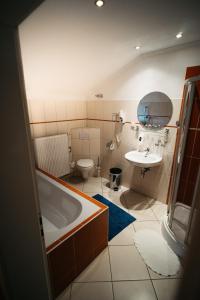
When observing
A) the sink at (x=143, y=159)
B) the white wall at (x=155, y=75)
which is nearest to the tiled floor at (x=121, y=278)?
the sink at (x=143, y=159)

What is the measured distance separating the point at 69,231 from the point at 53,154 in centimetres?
172

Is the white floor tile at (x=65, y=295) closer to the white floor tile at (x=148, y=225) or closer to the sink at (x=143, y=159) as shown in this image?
the white floor tile at (x=148, y=225)

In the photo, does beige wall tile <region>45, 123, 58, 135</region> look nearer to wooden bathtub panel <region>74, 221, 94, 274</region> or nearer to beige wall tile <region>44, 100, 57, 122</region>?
beige wall tile <region>44, 100, 57, 122</region>

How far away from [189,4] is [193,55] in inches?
30.4

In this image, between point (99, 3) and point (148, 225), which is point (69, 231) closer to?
point (148, 225)

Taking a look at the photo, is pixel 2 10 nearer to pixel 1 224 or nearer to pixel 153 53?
pixel 1 224

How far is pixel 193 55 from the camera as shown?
1.80 m

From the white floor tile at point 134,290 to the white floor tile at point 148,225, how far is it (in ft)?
2.09

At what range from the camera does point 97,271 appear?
4.78ft

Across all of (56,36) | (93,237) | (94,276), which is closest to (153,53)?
(56,36)

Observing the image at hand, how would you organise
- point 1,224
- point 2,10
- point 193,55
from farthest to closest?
1. point 193,55
2. point 1,224
3. point 2,10

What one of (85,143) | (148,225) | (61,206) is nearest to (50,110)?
(85,143)

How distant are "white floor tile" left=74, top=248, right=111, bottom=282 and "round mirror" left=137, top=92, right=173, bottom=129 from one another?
1874mm

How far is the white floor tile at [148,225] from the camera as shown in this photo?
77.5 inches
